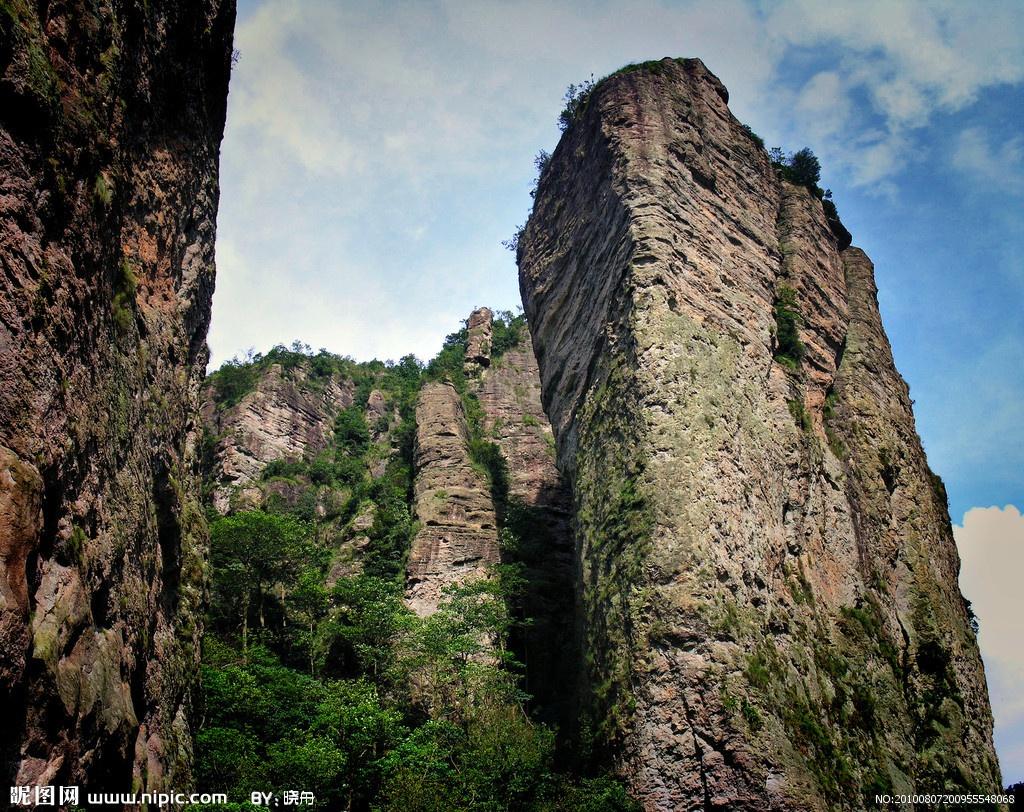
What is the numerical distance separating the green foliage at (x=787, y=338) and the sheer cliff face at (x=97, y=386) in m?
19.7

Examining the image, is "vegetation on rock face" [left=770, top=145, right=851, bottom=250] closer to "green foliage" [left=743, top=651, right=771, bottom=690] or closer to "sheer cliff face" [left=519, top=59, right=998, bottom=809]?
"sheer cliff face" [left=519, top=59, right=998, bottom=809]

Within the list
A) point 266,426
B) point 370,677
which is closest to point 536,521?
point 370,677

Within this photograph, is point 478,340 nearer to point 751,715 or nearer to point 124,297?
point 751,715

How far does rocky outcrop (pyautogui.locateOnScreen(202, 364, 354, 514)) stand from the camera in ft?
140

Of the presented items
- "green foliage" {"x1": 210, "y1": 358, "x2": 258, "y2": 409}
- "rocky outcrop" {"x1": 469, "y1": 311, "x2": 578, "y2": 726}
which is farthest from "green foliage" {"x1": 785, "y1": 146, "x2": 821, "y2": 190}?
"green foliage" {"x1": 210, "y1": 358, "x2": 258, "y2": 409}

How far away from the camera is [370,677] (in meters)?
24.4

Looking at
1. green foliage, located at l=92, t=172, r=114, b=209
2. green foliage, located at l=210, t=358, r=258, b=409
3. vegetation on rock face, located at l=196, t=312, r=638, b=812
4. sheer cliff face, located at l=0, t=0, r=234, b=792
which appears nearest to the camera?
sheer cliff face, located at l=0, t=0, r=234, b=792

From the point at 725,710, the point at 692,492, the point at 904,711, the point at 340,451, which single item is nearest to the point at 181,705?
the point at 725,710

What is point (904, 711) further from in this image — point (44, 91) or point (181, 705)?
point (44, 91)

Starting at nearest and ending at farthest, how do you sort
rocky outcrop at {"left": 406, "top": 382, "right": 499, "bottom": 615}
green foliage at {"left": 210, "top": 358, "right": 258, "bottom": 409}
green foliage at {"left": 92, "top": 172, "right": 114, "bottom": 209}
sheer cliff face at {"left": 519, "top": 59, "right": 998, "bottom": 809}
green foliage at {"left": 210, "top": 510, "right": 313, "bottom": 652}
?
green foliage at {"left": 92, "top": 172, "right": 114, "bottom": 209}
sheer cliff face at {"left": 519, "top": 59, "right": 998, "bottom": 809}
rocky outcrop at {"left": 406, "top": 382, "right": 499, "bottom": 615}
green foliage at {"left": 210, "top": 510, "right": 313, "bottom": 652}
green foliage at {"left": 210, "top": 358, "right": 258, "bottom": 409}

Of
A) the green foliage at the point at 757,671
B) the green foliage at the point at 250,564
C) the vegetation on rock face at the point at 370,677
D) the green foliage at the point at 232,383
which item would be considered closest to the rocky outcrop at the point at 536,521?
the vegetation on rock face at the point at 370,677

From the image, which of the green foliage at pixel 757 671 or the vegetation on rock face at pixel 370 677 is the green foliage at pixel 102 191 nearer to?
the vegetation on rock face at pixel 370 677

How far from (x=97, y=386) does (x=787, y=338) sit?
23061 mm

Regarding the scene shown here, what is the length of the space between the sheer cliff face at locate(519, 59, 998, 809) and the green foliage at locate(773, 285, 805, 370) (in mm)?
A: 731
